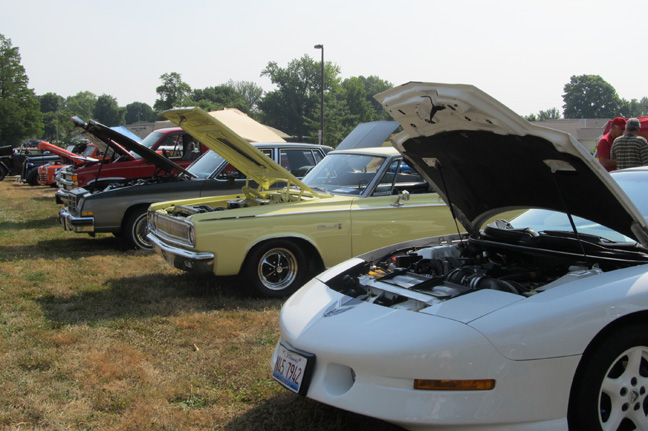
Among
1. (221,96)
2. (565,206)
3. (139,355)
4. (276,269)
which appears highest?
(221,96)

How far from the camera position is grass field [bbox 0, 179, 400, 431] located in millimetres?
3223

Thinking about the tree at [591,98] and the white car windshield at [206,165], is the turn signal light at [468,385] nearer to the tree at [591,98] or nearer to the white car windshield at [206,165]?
the white car windshield at [206,165]

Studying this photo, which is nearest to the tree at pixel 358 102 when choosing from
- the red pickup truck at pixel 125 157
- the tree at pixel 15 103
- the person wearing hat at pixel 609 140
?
the tree at pixel 15 103

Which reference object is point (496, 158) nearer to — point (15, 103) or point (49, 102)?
point (15, 103)

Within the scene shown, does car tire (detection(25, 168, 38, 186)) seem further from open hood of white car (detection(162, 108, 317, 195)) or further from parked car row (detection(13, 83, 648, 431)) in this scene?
parked car row (detection(13, 83, 648, 431))

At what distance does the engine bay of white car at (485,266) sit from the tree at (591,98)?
114904mm

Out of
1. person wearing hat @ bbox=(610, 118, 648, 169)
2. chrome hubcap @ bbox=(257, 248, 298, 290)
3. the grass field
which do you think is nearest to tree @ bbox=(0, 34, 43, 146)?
the grass field

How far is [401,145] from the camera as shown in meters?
3.81

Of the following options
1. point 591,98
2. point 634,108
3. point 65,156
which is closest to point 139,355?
point 65,156

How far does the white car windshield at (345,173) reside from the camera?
6245 millimetres

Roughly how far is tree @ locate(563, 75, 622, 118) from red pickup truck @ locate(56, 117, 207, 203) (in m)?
110

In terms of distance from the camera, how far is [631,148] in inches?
275

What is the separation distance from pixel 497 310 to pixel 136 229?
7.10 meters

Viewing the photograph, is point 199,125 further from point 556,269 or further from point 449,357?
point 449,357
